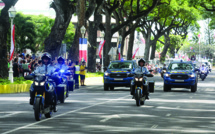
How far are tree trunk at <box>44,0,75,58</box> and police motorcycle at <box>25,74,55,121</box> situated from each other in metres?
22.3

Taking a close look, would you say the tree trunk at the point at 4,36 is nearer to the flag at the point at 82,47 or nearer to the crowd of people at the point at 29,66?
the crowd of people at the point at 29,66

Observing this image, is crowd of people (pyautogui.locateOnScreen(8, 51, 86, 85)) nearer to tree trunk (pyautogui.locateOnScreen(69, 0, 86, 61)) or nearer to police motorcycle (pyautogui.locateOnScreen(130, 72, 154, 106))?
tree trunk (pyautogui.locateOnScreen(69, 0, 86, 61))

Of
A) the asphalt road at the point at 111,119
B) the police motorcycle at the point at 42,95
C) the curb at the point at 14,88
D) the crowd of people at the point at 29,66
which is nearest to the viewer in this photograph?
the asphalt road at the point at 111,119

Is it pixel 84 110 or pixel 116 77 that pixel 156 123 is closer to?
pixel 84 110

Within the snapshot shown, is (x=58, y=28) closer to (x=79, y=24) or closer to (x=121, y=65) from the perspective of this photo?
(x=79, y=24)

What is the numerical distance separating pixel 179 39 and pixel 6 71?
175 feet

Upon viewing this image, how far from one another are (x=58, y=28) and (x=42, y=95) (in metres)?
23.4

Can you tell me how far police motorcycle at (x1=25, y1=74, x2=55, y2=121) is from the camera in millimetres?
13578

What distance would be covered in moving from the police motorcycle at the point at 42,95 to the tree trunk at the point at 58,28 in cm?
2234

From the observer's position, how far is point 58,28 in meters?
37.2

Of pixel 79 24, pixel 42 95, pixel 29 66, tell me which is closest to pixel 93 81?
pixel 79 24

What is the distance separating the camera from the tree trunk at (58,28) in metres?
36.9

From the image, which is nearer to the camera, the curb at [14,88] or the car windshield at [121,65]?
the curb at [14,88]

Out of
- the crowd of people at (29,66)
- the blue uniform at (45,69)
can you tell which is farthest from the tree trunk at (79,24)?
the blue uniform at (45,69)
